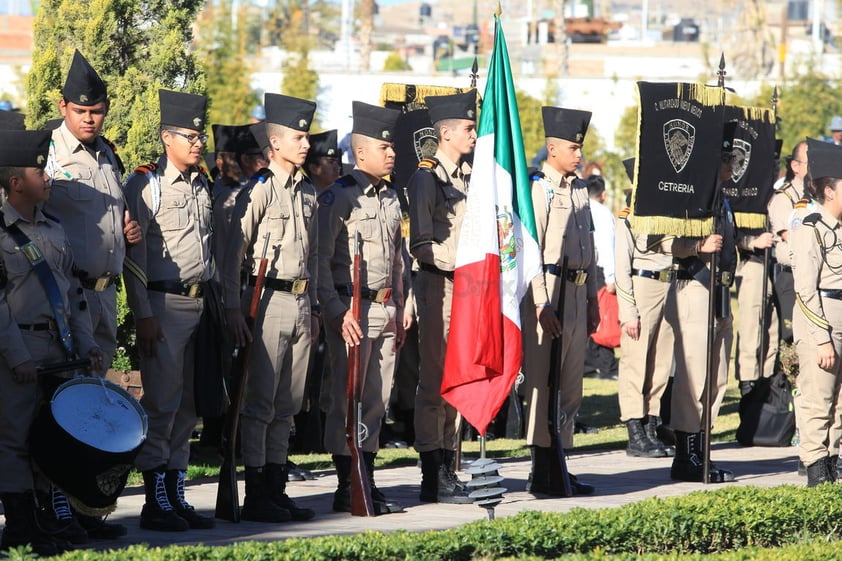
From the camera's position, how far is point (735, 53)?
5984 cm

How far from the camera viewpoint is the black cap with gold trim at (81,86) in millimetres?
8156

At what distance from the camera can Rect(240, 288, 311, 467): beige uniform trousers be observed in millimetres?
8742

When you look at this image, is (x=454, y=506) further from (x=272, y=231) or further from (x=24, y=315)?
(x=24, y=315)

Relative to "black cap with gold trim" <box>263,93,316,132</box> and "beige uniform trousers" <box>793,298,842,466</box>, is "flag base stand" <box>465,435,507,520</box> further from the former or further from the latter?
"beige uniform trousers" <box>793,298,842,466</box>

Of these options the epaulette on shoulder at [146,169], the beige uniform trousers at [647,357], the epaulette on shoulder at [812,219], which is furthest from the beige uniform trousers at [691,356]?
the epaulette on shoulder at [146,169]

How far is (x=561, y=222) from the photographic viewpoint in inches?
399

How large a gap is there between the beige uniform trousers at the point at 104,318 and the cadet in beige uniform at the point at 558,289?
3.05 meters

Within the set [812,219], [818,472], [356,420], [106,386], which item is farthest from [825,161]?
[106,386]

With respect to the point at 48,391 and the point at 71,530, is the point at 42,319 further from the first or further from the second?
the point at 71,530

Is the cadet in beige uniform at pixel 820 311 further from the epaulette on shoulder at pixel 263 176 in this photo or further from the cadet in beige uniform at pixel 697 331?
the epaulette on shoulder at pixel 263 176

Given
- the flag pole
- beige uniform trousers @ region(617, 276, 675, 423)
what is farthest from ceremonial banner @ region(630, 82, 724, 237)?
beige uniform trousers @ region(617, 276, 675, 423)

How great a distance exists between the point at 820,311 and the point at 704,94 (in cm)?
202

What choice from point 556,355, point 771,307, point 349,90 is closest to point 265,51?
point 349,90

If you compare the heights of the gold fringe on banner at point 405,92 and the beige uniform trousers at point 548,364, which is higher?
the gold fringe on banner at point 405,92
